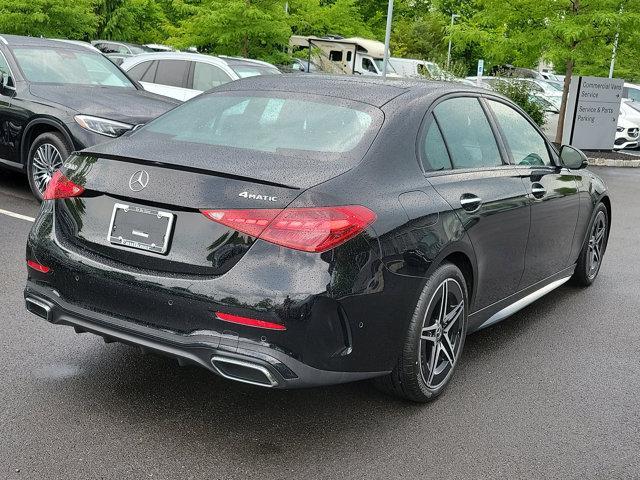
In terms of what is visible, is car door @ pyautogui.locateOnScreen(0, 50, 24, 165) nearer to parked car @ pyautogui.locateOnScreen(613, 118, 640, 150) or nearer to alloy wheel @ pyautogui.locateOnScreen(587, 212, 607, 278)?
alloy wheel @ pyautogui.locateOnScreen(587, 212, 607, 278)

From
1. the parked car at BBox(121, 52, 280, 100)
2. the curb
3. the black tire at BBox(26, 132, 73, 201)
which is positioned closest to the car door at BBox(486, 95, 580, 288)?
the black tire at BBox(26, 132, 73, 201)

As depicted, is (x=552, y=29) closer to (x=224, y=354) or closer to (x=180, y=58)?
(x=180, y=58)

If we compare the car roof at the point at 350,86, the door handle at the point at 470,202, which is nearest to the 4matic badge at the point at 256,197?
the car roof at the point at 350,86

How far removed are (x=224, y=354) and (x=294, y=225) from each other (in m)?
0.59

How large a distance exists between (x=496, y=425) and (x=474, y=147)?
1.61 metres

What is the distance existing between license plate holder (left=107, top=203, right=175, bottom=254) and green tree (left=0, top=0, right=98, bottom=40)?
21.2 meters

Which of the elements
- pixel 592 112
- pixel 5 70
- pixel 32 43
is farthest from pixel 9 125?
pixel 592 112

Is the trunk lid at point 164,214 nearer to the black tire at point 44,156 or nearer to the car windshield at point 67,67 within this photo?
the black tire at point 44,156

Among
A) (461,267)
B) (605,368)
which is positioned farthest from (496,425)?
(605,368)

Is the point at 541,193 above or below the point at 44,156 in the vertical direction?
above

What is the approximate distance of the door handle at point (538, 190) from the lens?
5.07 metres

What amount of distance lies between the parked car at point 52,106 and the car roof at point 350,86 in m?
3.70

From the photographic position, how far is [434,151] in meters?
Result: 4.19

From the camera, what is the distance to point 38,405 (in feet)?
12.4
